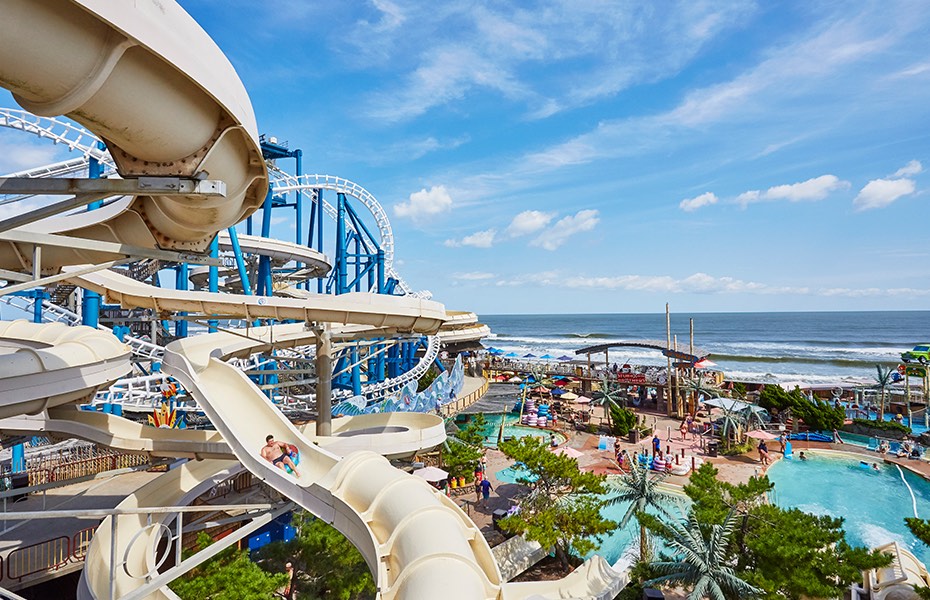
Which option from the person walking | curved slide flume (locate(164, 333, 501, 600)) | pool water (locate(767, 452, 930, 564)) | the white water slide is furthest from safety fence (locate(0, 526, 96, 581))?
pool water (locate(767, 452, 930, 564))

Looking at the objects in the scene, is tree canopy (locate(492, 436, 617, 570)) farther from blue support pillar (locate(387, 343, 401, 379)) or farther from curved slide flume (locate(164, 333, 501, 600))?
blue support pillar (locate(387, 343, 401, 379))

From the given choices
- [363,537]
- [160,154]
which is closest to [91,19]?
[160,154]

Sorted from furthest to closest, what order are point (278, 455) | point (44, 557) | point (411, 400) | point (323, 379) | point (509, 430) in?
point (509, 430)
point (411, 400)
point (323, 379)
point (44, 557)
point (278, 455)

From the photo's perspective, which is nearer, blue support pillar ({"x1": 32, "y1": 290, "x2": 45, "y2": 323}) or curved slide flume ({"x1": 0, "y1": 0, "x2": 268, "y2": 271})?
curved slide flume ({"x1": 0, "y1": 0, "x2": 268, "y2": 271})

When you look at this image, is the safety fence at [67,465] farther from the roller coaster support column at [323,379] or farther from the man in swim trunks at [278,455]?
the man in swim trunks at [278,455]

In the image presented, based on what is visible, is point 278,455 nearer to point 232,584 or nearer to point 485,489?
point 232,584

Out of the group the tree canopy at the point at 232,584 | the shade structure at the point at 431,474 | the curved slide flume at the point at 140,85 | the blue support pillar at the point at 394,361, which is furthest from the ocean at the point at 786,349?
the curved slide flume at the point at 140,85

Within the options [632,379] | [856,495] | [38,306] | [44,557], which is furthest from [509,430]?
[44,557]
